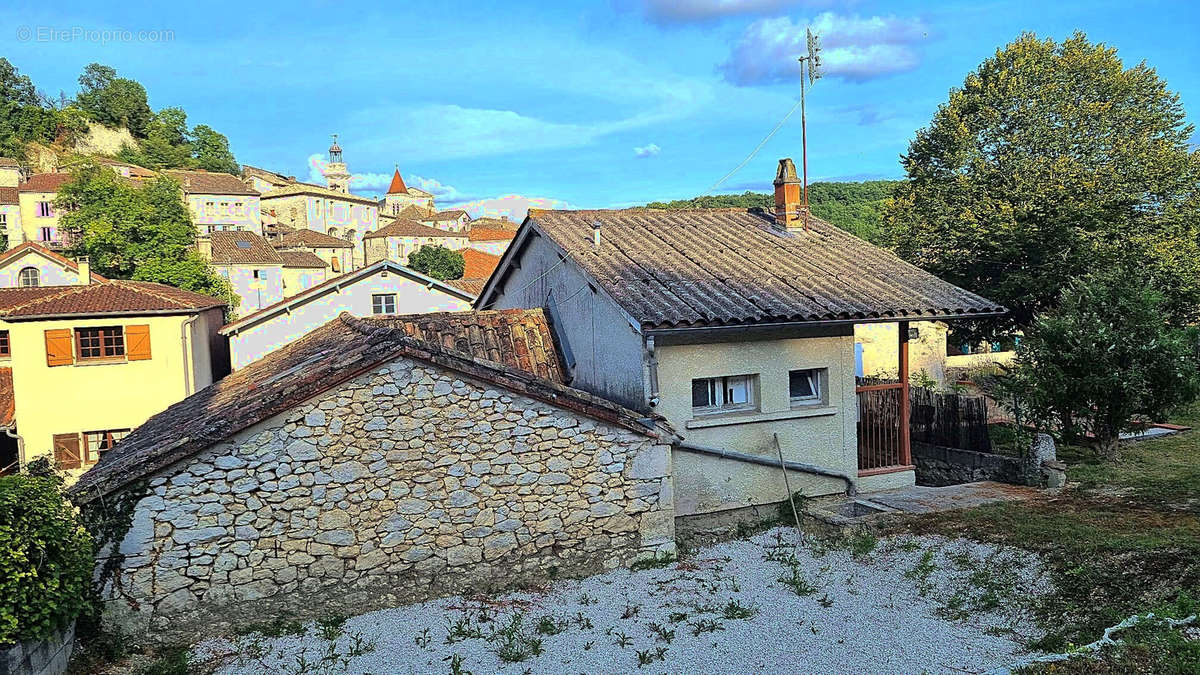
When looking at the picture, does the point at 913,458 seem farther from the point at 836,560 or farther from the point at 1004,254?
the point at 1004,254

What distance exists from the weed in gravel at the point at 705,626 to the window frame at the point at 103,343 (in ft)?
70.3

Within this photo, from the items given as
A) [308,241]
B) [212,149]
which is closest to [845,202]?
[308,241]

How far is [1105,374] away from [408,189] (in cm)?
11987

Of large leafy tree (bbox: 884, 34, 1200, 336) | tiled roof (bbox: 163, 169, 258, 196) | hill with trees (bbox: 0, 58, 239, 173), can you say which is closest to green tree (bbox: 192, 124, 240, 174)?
hill with trees (bbox: 0, 58, 239, 173)

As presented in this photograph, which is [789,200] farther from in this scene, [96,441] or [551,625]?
[96,441]

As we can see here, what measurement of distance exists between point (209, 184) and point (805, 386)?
79.4 metres

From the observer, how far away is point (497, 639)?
7738 millimetres

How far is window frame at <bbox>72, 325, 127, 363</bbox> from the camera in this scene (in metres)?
22.4

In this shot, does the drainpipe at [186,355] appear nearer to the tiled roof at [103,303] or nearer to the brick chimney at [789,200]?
the tiled roof at [103,303]

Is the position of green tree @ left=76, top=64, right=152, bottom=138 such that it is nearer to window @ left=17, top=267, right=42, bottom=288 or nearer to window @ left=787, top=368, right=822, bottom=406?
window @ left=17, top=267, right=42, bottom=288

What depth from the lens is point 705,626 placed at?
7.77m

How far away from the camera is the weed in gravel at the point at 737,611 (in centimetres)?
801

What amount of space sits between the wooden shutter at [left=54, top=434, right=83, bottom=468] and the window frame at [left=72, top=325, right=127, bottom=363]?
92.1 inches

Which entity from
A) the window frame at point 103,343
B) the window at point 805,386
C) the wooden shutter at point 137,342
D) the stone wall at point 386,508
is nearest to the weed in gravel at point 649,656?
the stone wall at point 386,508
